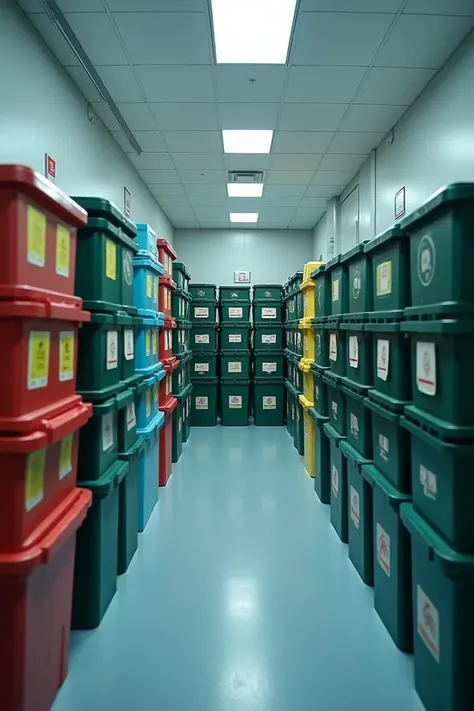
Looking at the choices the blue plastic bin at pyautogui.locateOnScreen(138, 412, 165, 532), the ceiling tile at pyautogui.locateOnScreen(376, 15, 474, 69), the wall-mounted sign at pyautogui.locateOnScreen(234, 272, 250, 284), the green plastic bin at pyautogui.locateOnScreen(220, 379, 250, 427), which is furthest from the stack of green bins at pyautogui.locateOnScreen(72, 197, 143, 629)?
the wall-mounted sign at pyautogui.locateOnScreen(234, 272, 250, 284)

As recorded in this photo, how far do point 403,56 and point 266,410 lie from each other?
4.27 m

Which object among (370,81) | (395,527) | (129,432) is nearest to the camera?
(395,527)

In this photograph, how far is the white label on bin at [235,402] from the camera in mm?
6188

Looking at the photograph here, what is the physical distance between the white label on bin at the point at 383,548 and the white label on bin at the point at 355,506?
305 mm

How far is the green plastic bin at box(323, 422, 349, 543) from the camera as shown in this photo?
2590 mm

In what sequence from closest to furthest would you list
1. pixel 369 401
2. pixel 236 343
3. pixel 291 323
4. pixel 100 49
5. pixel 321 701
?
pixel 321 701 → pixel 369 401 → pixel 100 49 → pixel 291 323 → pixel 236 343

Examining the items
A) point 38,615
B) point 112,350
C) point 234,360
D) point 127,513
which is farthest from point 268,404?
point 38,615

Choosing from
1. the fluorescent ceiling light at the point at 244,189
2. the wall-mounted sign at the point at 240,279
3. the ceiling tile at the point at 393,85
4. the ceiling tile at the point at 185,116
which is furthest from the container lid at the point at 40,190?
the wall-mounted sign at the point at 240,279

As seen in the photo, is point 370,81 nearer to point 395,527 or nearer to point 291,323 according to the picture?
point 291,323

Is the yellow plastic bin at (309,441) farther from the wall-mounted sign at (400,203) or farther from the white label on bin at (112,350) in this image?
the white label on bin at (112,350)

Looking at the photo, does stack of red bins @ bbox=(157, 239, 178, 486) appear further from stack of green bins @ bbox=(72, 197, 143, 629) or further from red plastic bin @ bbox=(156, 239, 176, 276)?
stack of green bins @ bbox=(72, 197, 143, 629)

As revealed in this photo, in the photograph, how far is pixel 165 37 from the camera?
2719mm

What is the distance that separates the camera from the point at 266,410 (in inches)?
245

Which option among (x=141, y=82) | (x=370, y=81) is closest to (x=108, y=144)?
(x=141, y=82)
